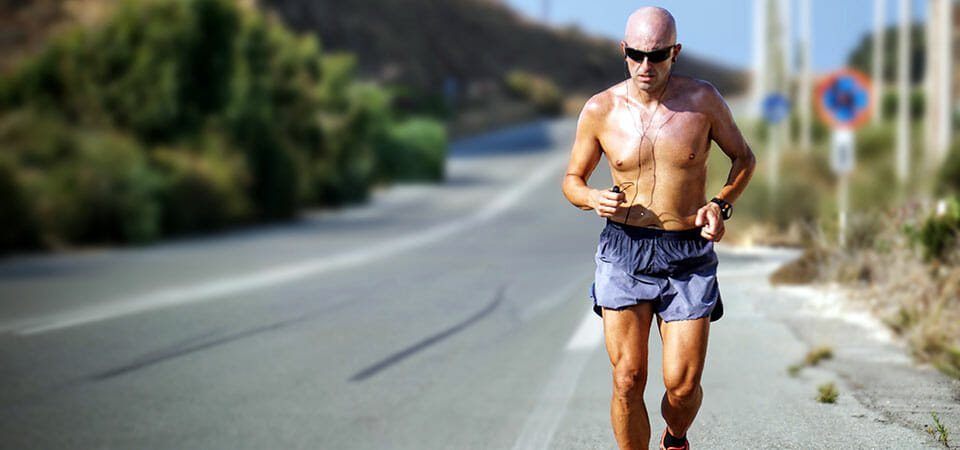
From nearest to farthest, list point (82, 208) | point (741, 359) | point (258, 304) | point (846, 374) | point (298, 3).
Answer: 1. point (846, 374)
2. point (741, 359)
3. point (258, 304)
4. point (82, 208)
5. point (298, 3)

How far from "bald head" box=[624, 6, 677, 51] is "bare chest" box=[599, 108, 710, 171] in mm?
255

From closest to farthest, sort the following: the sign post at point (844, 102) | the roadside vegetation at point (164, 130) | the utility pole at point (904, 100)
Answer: the sign post at point (844, 102) → the roadside vegetation at point (164, 130) → the utility pole at point (904, 100)

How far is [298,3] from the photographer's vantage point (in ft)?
233

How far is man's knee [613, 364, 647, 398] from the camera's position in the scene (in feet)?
12.9

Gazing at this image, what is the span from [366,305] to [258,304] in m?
1.00

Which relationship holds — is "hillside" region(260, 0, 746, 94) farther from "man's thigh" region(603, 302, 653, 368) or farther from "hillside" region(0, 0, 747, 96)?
"man's thigh" region(603, 302, 653, 368)

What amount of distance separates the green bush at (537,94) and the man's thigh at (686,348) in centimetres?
8372

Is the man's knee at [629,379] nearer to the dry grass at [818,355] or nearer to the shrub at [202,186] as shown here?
the dry grass at [818,355]

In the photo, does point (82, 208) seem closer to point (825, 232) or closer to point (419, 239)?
point (419, 239)

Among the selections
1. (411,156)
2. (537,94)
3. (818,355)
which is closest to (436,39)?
(537,94)

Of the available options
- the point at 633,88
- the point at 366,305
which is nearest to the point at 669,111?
the point at 633,88

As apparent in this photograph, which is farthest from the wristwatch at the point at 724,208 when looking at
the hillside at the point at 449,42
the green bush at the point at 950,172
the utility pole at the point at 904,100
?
the hillside at the point at 449,42

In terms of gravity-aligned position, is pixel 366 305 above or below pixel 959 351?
below

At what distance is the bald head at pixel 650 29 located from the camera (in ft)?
12.1
